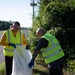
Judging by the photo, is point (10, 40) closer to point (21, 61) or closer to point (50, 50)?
point (21, 61)

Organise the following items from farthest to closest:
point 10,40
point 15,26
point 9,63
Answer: point 9,63, point 10,40, point 15,26

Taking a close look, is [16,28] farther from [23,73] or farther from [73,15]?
[73,15]

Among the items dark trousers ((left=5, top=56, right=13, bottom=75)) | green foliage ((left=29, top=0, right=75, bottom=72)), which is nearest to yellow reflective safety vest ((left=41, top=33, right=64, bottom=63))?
dark trousers ((left=5, top=56, right=13, bottom=75))

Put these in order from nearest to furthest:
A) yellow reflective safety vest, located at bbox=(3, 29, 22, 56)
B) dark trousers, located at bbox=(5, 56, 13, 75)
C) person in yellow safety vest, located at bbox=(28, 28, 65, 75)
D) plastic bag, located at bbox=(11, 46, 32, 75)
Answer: person in yellow safety vest, located at bbox=(28, 28, 65, 75), plastic bag, located at bbox=(11, 46, 32, 75), yellow reflective safety vest, located at bbox=(3, 29, 22, 56), dark trousers, located at bbox=(5, 56, 13, 75)

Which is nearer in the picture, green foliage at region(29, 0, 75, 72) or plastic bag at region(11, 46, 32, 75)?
plastic bag at region(11, 46, 32, 75)

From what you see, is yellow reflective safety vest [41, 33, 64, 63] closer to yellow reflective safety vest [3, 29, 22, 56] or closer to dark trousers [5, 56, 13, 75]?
yellow reflective safety vest [3, 29, 22, 56]

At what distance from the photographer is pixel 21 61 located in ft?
25.1

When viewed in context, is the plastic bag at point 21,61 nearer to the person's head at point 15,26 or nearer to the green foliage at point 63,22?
the person's head at point 15,26

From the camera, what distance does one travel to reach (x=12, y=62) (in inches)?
329

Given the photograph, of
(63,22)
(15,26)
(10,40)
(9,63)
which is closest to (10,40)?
(10,40)

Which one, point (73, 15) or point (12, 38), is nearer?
point (12, 38)

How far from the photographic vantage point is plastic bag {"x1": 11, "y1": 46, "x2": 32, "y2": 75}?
24.5ft

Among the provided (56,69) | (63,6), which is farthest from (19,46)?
(63,6)

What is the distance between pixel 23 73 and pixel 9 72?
104 cm
